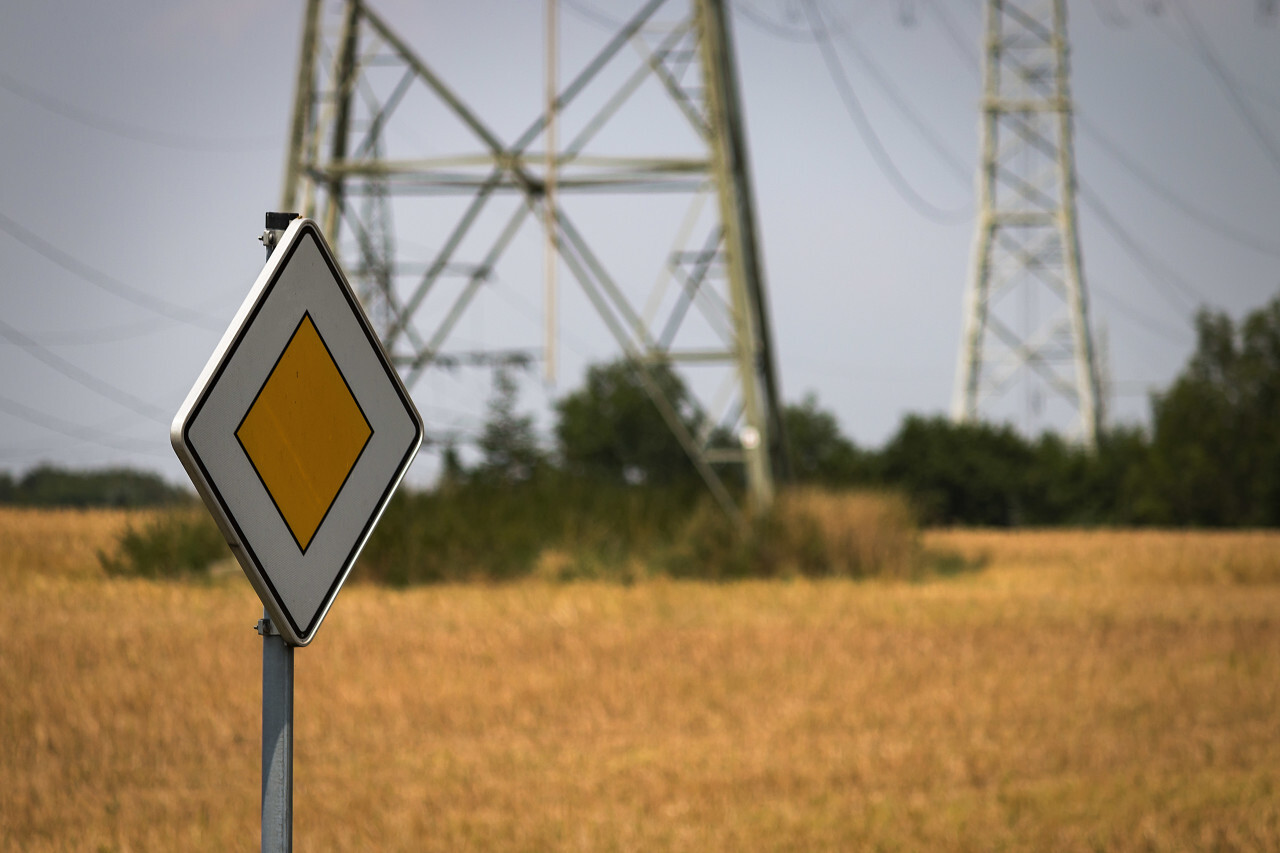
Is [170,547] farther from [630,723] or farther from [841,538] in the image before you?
[630,723]

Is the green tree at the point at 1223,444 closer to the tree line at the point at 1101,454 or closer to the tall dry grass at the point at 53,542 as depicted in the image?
the tree line at the point at 1101,454

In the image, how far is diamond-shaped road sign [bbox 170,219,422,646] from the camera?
2250 mm

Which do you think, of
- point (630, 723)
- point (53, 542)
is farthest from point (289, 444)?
point (53, 542)

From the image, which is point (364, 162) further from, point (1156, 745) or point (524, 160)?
point (1156, 745)

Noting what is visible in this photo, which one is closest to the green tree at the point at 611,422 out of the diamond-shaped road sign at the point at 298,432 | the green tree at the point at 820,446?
the green tree at the point at 820,446

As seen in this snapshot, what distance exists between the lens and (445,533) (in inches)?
718

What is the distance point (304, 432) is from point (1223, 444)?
157 feet

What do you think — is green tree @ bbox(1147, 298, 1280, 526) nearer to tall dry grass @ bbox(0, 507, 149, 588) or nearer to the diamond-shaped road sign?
tall dry grass @ bbox(0, 507, 149, 588)

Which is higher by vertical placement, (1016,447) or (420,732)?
(1016,447)

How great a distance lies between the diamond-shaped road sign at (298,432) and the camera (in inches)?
88.6

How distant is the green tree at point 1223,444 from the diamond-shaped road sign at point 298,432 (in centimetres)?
4528

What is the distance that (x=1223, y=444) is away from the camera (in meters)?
45.5

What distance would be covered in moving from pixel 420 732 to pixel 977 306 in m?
39.5

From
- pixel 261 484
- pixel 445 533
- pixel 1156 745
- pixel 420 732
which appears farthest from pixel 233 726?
pixel 445 533
